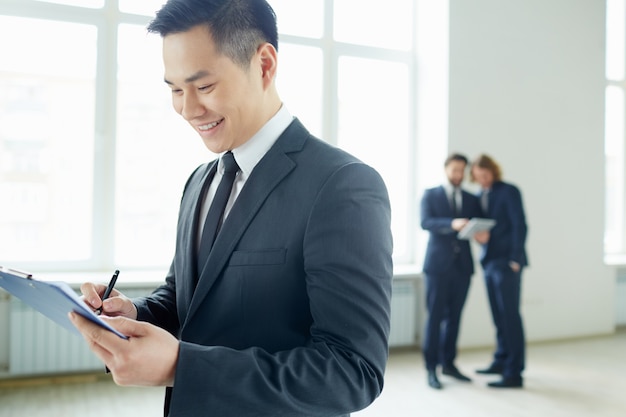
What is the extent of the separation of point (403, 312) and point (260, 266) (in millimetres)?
4034

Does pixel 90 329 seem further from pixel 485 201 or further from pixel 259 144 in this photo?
pixel 485 201

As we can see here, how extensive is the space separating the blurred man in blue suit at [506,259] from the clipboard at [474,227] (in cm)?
18

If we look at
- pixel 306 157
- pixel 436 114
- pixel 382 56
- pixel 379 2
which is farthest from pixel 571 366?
pixel 306 157

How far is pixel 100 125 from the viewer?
13.4 feet

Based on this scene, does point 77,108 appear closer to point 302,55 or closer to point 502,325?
point 302,55

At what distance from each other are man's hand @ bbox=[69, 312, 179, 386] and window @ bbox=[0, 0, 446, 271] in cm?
363

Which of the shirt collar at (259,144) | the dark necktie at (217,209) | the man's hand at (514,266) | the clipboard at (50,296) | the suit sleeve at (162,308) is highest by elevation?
the shirt collar at (259,144)

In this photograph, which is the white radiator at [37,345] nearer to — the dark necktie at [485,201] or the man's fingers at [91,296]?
the man's fingers at [91,296]

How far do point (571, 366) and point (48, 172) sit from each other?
4398 mm

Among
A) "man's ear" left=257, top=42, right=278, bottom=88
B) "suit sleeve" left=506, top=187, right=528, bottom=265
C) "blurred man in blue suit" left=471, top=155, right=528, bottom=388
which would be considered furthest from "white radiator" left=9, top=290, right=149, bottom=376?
"man's ear" left=257, top=42, right=278, bottom=88

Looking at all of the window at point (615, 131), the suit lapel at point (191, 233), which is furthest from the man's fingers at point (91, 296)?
the window at point (615, 131)

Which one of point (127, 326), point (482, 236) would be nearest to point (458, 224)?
point (482, 236)

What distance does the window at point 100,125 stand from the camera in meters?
3.95

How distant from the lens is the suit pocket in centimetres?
89
